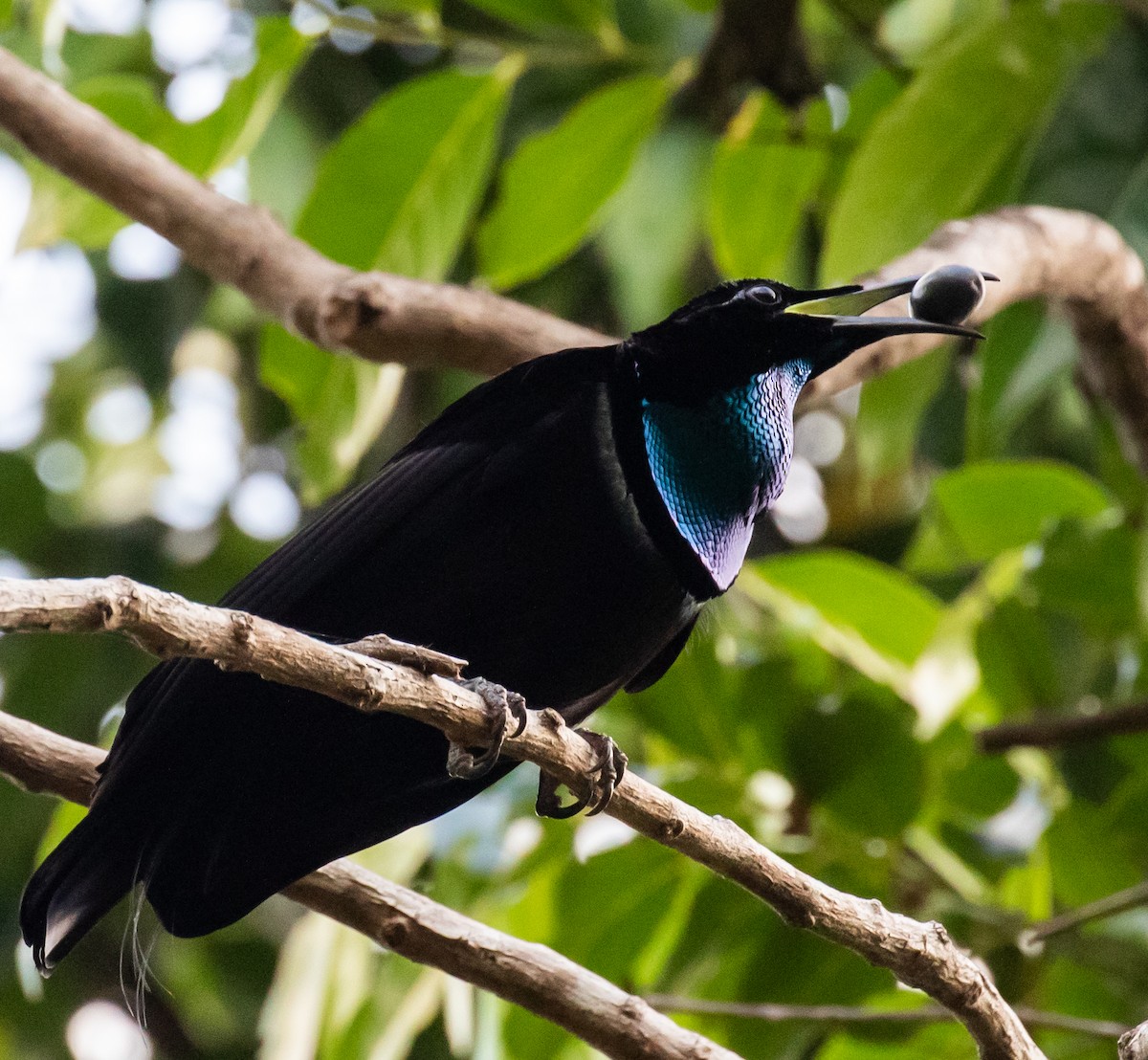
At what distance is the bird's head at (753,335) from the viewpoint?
1.92 meters

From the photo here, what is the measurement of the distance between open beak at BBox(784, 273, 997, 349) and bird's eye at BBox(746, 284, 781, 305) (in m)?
0.04

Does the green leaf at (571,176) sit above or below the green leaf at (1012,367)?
above

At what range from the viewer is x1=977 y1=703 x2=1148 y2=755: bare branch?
311cm

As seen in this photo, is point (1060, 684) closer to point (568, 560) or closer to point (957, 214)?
point (957, 214)

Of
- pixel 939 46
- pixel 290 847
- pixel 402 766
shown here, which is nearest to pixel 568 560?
pixel 402 766

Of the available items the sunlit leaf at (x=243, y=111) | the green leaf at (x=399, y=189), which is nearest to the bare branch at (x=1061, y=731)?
the green leaf at (x=399, y=189)

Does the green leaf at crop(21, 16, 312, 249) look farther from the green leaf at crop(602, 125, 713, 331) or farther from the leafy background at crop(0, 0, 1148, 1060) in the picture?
the green leaf at crop(602, 125, 713, 331)

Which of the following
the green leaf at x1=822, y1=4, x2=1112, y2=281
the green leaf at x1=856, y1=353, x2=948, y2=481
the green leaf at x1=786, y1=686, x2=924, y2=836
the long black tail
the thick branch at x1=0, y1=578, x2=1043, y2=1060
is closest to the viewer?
the thick branch at x1=0, y1=578, x2=1043, y2=1060

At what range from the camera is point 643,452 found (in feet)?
6.14

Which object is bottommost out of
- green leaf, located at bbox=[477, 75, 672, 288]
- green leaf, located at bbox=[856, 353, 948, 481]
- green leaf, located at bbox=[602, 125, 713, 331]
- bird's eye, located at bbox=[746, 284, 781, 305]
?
green leaf, located at bbox=[856, 353, 948, 481]

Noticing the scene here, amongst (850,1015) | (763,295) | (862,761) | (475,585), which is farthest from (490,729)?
(862,761)

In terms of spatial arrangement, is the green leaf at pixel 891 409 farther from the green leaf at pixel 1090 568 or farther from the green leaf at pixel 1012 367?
the green leaf at pixel 1090 568

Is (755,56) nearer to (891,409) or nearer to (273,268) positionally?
(891,409)

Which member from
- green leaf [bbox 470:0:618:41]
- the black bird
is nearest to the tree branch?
the black bird
